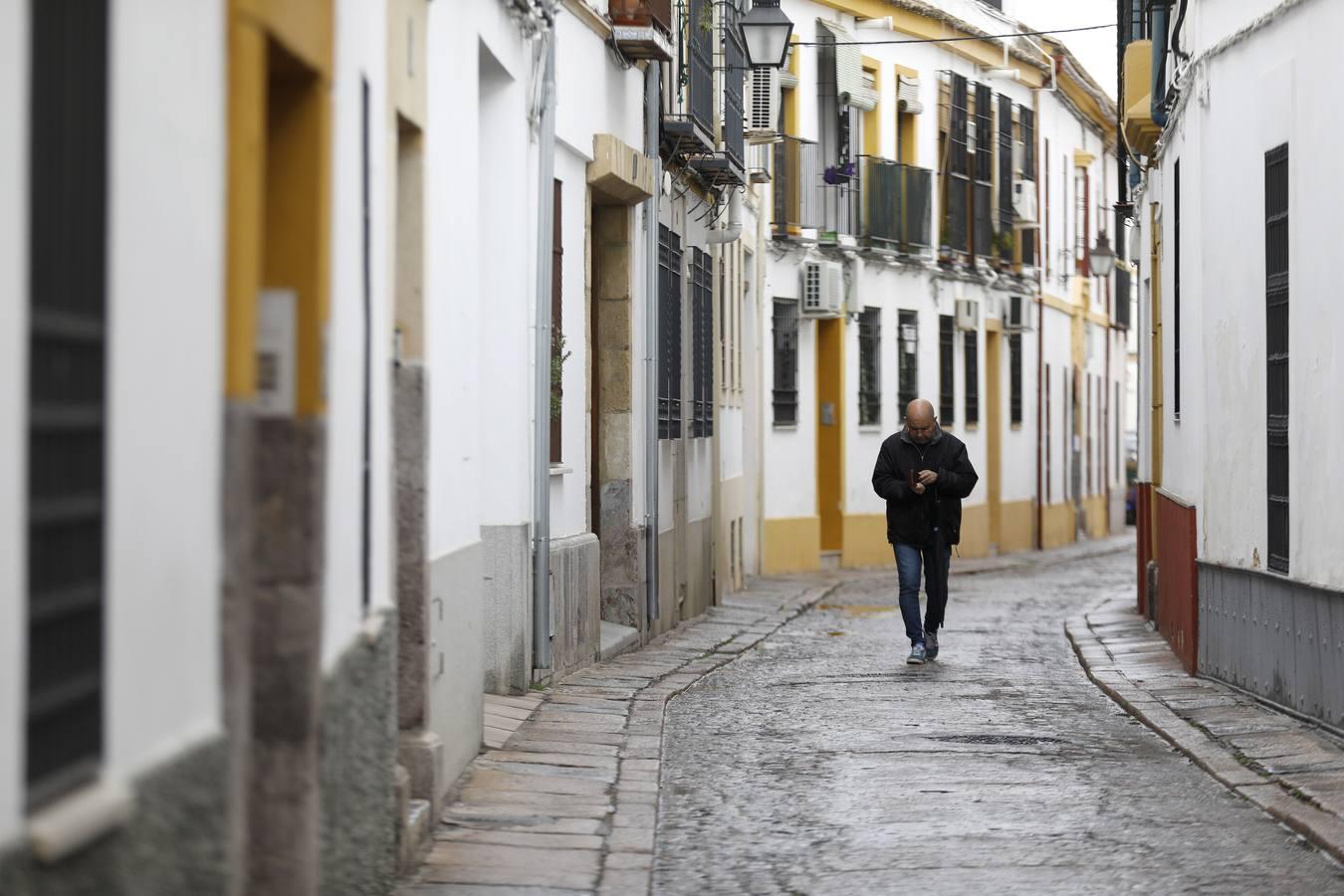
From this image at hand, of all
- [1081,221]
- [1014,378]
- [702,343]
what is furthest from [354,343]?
[1081,221]

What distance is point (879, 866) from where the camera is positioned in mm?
7484

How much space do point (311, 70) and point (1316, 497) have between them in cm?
733

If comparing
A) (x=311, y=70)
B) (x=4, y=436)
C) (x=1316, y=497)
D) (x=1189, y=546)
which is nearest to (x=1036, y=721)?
(x=1316, y=497)

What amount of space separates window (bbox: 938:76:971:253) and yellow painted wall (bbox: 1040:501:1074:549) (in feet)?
18.7

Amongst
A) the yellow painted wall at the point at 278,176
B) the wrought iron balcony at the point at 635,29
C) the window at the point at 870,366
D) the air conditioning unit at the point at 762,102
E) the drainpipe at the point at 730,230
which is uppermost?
the air conditioning unit at the point at 762,102

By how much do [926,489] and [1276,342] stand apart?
3.19 meters

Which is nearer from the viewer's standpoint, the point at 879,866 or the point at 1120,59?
the point at 879,866

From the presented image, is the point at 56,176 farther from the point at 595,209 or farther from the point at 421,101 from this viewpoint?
the point at 595,209

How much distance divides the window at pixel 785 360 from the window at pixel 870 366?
65.7 inches

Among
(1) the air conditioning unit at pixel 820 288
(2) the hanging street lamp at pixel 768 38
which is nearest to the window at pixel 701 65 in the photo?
(2) the hanging street lamp at pixel 768 38

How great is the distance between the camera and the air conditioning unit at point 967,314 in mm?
31672

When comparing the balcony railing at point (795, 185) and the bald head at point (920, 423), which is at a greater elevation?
the balcony railing at point (795, 185)

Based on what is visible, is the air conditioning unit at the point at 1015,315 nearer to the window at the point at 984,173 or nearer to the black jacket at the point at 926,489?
the window at the point at 984,173

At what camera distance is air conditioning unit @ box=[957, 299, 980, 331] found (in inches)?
1247
